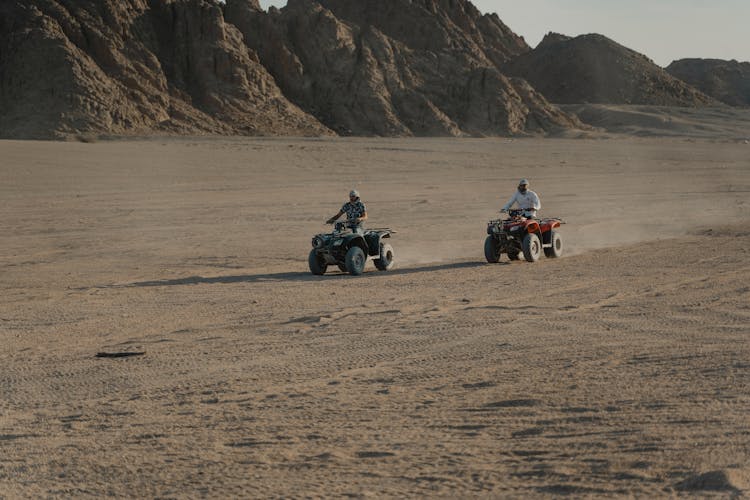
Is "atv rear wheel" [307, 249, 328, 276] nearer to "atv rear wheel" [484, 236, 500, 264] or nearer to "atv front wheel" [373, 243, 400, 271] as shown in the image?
"atv front wheel" [373, 243, 400, 271]

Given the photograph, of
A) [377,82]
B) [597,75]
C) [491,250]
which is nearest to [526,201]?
[491,250]

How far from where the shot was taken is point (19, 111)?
5759 cm

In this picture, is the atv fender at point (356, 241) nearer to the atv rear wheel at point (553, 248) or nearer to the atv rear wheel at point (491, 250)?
the atv rear wheel at point (491, 250)

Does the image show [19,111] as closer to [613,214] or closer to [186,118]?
[186,118]

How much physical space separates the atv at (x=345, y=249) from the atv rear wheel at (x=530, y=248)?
2.53m

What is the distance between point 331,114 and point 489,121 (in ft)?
41.6

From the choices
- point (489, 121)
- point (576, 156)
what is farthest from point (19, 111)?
point (489, 121)

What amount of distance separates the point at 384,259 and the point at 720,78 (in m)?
154

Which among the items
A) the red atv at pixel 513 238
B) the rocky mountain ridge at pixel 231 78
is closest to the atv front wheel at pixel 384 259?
the red atv at pixel 513 238

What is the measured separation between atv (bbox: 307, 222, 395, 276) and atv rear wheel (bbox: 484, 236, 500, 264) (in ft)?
6.29

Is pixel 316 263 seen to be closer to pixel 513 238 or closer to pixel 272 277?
pixel 272 277

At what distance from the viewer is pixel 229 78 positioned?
68000mm

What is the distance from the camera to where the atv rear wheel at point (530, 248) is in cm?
1766

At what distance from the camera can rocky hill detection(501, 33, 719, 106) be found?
129 metres
